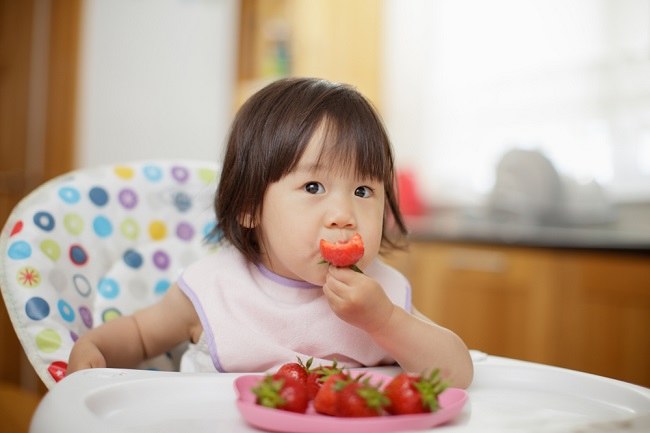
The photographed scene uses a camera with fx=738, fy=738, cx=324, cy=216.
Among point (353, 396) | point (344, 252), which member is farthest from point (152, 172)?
point (353, 396)

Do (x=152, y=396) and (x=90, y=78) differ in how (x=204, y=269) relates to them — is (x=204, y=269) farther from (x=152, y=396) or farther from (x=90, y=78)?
(x=90, y=78)

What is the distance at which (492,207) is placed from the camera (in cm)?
333

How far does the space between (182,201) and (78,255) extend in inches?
9.7

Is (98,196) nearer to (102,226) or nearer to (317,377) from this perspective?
(102,226)

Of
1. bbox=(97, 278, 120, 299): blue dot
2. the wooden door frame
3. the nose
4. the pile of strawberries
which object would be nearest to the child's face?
the nose

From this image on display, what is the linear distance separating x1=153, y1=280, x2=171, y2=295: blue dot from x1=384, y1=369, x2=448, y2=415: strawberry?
761 mm

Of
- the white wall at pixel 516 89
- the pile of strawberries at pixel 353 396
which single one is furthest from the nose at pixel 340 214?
the white wall at pixel 516 89

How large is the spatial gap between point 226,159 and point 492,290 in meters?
1.86

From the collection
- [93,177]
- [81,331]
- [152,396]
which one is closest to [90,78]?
[93,177]

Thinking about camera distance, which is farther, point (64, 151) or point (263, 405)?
point (64, 151)

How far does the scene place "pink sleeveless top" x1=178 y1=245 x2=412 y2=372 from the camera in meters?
1.04

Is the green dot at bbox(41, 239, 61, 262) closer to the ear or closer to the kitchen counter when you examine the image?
the ear

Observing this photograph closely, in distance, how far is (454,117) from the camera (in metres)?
3.69

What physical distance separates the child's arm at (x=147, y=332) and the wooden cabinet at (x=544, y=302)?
65.7 inches
